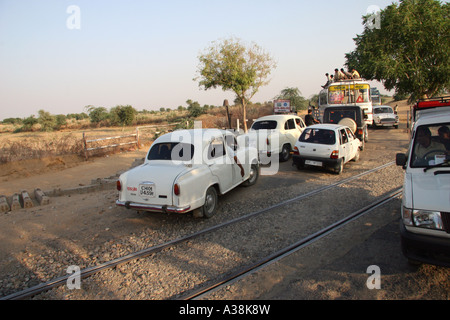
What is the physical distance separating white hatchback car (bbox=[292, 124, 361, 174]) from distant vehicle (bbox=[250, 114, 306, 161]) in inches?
54.4

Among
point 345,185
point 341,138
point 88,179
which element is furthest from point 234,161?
point 88,179

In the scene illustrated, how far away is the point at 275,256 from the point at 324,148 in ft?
19.3

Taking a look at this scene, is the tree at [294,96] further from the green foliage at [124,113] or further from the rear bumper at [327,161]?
the rear bumper at [327,161]

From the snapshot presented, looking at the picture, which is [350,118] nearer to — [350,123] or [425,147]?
[350,123]

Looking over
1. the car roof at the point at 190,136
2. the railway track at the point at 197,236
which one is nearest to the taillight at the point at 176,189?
the railway track at the point at 197,236

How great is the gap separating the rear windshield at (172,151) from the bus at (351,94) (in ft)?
39.7

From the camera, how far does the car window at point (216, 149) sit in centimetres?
654

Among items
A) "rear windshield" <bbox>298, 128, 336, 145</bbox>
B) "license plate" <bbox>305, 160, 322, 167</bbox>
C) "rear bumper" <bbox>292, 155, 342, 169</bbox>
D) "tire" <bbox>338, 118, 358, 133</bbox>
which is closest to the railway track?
"rear bumper" <bbox>292, 155, 342, 169</bbox>

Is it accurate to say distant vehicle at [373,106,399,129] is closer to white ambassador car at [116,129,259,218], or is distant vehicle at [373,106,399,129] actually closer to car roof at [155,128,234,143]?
white ambassador car at [116,129,259,218]

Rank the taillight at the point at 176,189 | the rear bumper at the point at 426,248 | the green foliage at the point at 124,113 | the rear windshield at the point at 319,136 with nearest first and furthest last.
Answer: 1. the rear bumper at the point at 426,248
2. the taillight at the point at 176,189
3. the rear windshield at the point at 319,136
4. the green foliage at the point at 124,113
